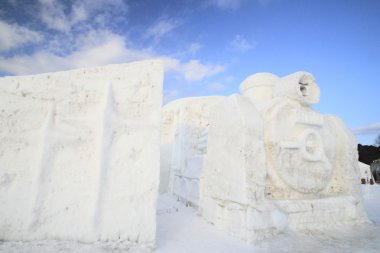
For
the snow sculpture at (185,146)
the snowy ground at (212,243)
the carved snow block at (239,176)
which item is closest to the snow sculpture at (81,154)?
the snowy ground at (212,243)

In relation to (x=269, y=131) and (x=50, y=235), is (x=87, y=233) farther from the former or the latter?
(x=269, y=131)

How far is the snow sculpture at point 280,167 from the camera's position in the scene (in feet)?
14.4

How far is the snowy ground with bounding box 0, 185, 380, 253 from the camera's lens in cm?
306

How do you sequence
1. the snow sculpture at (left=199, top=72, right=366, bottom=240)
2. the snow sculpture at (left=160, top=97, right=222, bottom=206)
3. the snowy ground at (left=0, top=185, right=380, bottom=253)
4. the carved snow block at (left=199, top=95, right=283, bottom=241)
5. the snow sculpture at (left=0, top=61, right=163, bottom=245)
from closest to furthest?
the snowy ground at (left=0, top=185, right=380, bottom=253), the snow sculpture at (left=0, top=61, right=163, bottom=245), the carved snow block at (left=199, top=95, right=283, bottom=241), the snow sculpture at (left=199, top=72, right=366, bottom=240), the snow sculpture at (left=160, top=97, right=222, bottom=206)

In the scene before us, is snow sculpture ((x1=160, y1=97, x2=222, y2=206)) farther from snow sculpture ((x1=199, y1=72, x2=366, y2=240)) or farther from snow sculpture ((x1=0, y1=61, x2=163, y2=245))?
snow sculpture ((x1=0, y1=61, x2=163, y2=245))

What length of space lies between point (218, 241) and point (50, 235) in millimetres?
2350

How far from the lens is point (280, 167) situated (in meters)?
5.01

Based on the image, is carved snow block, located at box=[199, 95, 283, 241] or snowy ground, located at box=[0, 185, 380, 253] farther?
carved snow block, located at box=[199, 95, 283, 241]

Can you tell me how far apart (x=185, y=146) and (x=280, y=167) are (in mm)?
6327

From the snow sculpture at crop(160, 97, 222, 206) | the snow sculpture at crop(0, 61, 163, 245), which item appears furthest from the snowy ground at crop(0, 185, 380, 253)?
the snow sculpture at crop(160, 97, 222, 206)

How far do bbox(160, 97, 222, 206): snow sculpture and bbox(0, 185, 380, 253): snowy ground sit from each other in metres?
2.56

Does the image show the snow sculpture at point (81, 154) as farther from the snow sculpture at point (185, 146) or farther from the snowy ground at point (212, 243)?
the snow sculpture at point (185, 146)

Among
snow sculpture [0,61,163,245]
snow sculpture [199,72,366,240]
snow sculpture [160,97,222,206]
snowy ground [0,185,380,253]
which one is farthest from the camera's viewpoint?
snow sculpture [160,97,222,206]

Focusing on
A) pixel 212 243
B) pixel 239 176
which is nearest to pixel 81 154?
pixel 212 243
